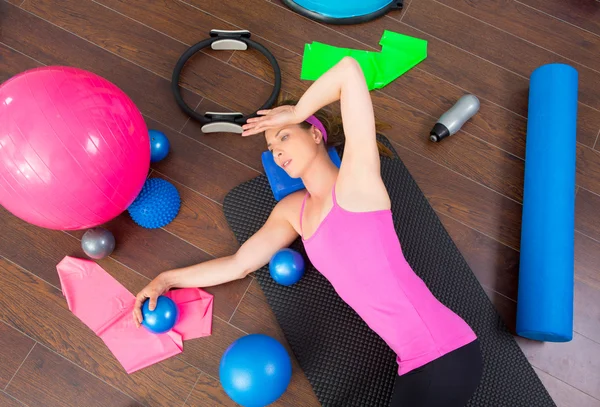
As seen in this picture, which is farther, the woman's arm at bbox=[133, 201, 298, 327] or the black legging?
the woman's arm at bbox=[133, 201, 298, 327]

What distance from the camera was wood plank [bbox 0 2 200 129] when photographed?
211 centimetres

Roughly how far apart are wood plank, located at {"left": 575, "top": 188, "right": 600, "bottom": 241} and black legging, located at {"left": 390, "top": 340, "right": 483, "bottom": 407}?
87 cm

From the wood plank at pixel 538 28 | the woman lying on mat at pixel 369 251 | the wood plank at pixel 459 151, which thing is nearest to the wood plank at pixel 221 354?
the woman lying on mat at pixel 369 251

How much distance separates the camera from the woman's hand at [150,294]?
169 centimetres

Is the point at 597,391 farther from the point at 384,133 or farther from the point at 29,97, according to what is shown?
the point at 29,97

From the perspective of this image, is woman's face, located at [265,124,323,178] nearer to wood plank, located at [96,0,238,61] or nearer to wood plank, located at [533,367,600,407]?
wood plank, located at [96,0,238,61]

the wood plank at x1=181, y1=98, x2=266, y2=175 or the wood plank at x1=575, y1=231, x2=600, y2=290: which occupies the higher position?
the wood plank at x1=575, y1=231, x2=600, y2=290

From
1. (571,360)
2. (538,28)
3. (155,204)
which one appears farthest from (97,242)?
(538,28)

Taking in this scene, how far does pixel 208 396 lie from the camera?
5.76ft

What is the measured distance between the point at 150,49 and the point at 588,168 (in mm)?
1930

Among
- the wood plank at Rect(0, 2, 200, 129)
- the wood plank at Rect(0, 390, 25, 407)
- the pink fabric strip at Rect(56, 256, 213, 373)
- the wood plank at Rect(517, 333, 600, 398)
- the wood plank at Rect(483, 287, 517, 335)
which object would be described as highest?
the wood plank at Rect(0, 2, 200, 129)

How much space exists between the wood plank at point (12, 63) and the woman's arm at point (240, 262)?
114cm

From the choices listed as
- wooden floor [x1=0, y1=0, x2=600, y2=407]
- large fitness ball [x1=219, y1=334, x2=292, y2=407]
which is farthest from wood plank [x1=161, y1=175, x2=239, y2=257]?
large fitness ball [x1=219, y1=334, x2=292, y2=407]

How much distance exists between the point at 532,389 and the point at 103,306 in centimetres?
155
